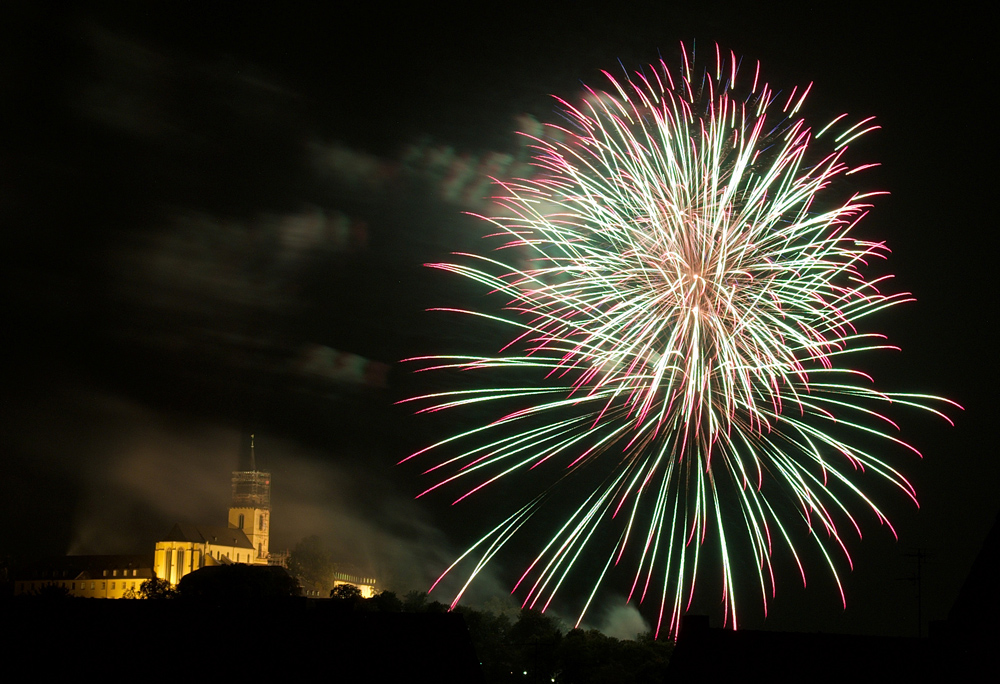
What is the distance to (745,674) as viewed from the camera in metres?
15.9

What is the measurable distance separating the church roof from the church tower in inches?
46.6

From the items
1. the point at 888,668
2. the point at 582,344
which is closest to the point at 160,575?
the point at 582,344

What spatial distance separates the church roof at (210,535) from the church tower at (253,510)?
1.18 meters

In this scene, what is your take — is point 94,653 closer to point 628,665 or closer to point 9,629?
point 9,629

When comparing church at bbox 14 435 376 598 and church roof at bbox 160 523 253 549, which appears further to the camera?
church roof at bbox 160 523 253 549

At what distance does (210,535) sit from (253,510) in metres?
9.82

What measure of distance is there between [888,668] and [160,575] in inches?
4105

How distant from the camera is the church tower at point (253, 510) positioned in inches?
5002

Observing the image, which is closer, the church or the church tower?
the church

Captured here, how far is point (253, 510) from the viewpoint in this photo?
419 ft

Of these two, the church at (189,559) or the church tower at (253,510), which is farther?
the church tower at (253,510)

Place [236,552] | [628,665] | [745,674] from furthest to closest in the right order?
1. [236,552]
2. [628,665]
3. [745,674]

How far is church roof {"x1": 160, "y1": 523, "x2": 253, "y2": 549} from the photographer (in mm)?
112250

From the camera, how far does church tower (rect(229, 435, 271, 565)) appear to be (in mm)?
127062
